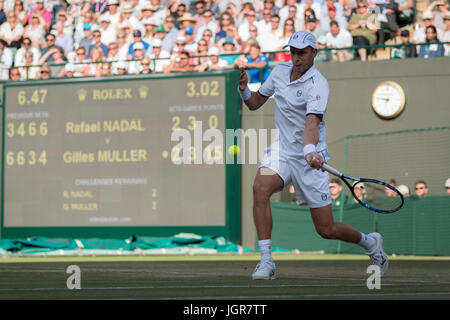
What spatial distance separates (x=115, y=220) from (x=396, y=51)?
675cm

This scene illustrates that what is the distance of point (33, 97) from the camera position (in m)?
21.6

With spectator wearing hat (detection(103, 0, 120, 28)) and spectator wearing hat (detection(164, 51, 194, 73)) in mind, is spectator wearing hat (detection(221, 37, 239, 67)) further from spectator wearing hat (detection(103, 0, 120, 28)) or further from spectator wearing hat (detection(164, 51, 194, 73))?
spectator wearing hat (detection(103, 0, 120, 28))

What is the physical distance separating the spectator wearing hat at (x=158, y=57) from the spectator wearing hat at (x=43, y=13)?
3.40 meters

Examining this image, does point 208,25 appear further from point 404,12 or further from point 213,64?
point 404,12

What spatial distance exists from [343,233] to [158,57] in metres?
12.9

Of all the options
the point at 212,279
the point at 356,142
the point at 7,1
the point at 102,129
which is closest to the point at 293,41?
the point at 212,279

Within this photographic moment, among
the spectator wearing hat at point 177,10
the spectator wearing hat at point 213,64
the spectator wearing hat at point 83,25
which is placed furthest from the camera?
the spectator wearing hat at point 83,25

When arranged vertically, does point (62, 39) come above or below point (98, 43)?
above

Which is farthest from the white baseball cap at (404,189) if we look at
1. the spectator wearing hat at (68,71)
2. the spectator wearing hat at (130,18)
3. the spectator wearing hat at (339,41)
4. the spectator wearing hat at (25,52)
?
the spectator wearing hat at (25,52)

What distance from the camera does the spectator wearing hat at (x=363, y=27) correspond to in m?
19.8

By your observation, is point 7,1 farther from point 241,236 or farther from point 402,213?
point 402,213

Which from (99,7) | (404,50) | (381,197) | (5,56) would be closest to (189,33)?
(99,7)

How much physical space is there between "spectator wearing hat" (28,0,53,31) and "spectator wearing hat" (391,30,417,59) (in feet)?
28.1

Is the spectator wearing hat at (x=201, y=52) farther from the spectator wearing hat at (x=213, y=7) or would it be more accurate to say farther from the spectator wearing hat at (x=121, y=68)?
the spectator wearing hat at (x=121, y=68)
